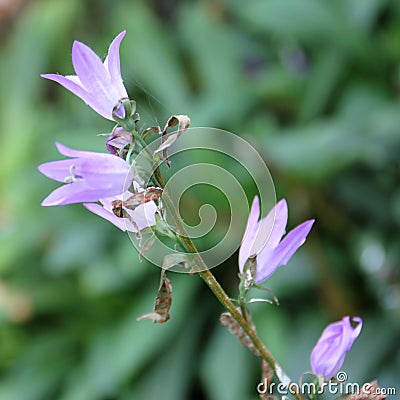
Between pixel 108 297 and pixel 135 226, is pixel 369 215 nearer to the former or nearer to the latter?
pixel 108 297

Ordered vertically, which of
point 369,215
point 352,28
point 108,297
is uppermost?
point 352,28

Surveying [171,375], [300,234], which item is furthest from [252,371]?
[300,234]

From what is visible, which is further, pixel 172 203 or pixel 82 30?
pixel 82 30

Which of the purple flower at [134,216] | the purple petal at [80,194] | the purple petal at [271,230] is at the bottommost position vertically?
the purple petal at [271,230]

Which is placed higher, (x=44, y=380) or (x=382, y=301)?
(x=44, y=380)

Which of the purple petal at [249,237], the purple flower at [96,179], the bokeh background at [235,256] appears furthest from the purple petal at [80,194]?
the bokeh background at [235,256]

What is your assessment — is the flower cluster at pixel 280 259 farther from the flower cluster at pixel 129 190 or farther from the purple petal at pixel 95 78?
the purple petal at pixel 95 78

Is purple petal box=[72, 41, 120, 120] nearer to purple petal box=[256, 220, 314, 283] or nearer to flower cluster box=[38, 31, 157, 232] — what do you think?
flower cluster box=[38, 31, 157, 232]
